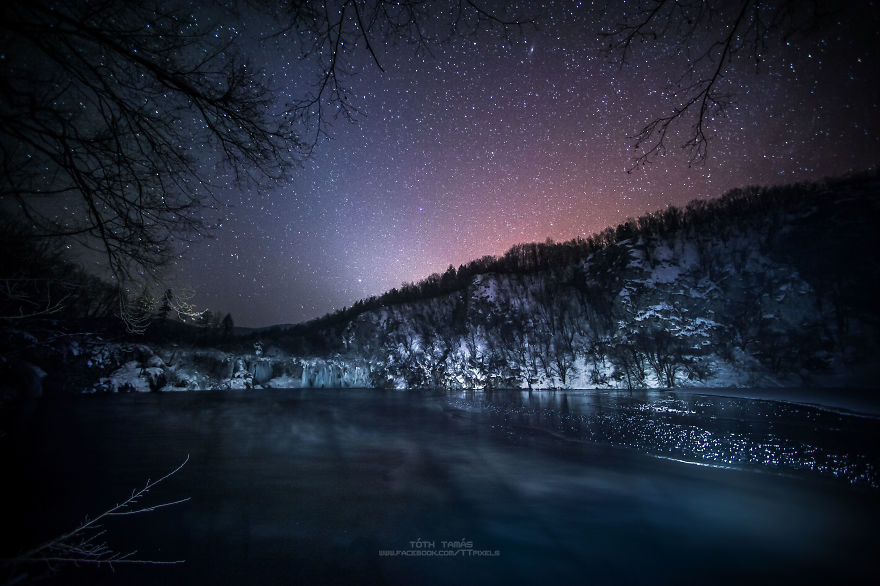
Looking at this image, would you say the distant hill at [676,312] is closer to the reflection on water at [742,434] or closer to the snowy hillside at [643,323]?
the snowy hillside at [643,323]

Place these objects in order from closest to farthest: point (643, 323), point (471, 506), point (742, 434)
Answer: point (471, 506)
point (742, 434)
point (643, 323)

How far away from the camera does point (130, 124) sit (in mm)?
2438

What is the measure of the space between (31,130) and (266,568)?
5296 mm

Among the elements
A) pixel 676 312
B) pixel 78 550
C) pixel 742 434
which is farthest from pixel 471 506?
pixel 676 312

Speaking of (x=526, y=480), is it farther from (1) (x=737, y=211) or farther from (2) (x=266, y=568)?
(1) (x=737, y=211)

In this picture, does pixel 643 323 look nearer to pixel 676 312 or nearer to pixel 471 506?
pixel 676 312

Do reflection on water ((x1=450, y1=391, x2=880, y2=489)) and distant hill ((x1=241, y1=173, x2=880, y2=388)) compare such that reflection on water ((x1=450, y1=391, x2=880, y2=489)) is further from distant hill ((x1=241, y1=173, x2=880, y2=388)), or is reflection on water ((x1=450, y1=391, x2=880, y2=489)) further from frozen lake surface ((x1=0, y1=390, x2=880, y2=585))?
distant hill ((x1=241, y1=173, x2=880, y2=388))

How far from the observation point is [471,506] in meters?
6.36

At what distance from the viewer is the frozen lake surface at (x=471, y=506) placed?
4.43 metres

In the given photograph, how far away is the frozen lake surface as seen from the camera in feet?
14.5

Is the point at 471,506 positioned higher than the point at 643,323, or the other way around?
the point at 643,323

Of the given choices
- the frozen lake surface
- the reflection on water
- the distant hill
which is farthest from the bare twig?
the distant hill

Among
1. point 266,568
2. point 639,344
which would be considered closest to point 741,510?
point 266,568

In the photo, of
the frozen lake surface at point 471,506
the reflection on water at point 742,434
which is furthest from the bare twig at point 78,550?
the reflection on water at point 742,434
